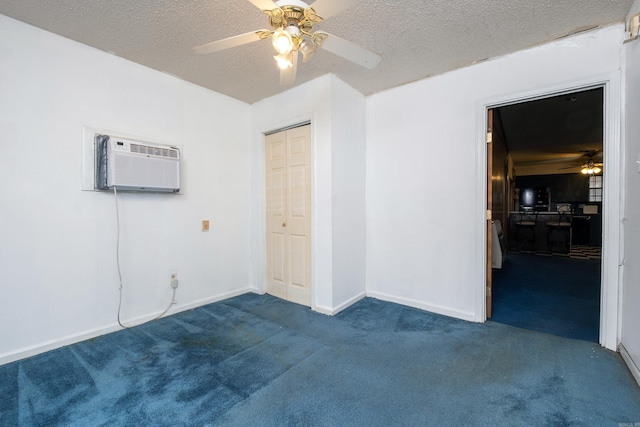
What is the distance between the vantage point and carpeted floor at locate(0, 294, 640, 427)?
4.77 ft

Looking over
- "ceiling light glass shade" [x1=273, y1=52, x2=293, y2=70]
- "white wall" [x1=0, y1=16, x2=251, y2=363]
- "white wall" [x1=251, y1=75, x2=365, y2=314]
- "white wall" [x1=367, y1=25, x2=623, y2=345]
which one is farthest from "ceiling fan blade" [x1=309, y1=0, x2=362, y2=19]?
"white wall" [x1=0, y1=16, x2=251, y2=363]

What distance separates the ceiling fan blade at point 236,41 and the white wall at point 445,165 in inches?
75.3

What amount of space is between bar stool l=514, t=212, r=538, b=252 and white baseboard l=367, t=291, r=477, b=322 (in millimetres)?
5035

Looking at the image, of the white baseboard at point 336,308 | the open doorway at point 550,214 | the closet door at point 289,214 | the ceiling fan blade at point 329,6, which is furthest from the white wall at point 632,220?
the closet door at point 289,214

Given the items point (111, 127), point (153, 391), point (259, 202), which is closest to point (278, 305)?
point (259, 202)

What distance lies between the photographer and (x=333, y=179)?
9.20 ft

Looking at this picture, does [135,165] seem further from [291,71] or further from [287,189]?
[291,71]

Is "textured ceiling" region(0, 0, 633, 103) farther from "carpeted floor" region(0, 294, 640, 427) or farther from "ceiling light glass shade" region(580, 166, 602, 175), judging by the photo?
"ceiling light glass shade" region(580, 166, 602, 175)

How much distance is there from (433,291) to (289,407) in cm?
192

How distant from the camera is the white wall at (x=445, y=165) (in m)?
2.18

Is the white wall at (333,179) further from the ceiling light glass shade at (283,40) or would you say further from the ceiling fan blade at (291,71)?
the ceiling light glass shade at (283,40)

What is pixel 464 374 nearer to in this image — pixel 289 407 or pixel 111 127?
pixel 289 407

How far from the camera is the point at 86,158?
2.30 m

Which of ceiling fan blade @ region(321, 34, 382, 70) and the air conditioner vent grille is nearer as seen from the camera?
ceiling fan blade @ region(321, 34, 382, 70)
